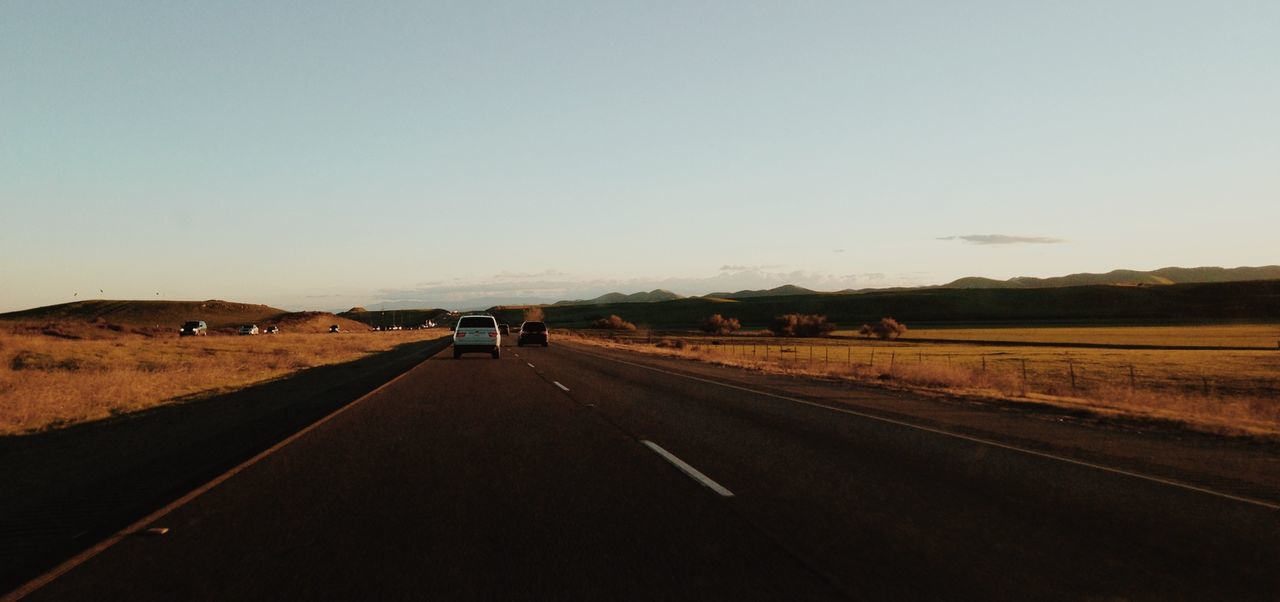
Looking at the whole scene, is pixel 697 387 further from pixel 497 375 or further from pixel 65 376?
pixel 65 376

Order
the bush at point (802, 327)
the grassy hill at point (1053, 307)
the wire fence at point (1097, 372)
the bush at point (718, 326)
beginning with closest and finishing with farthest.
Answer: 1. the wire fence at point (1097, 372)
2. the bush at point (802, 327)
3. the bush at point (718, 326)
4. the grassy hill at point (1053, 307)

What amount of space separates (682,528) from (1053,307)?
14755 cm

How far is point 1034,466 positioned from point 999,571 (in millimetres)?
4480

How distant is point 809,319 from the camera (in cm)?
10031

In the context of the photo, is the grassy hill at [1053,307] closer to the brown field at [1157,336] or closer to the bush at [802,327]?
the brown field at [1157,336]

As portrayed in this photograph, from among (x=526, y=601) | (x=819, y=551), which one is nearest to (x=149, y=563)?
(x=526, y=601)

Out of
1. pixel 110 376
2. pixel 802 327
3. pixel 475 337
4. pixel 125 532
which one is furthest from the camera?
pixel 802 327

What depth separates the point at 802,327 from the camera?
327ft

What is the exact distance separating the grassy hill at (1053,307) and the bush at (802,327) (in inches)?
1137

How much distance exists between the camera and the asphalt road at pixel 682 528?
14.5ft

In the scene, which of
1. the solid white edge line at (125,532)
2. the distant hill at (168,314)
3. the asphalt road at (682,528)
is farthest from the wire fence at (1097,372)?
the distant hill at (168,314)

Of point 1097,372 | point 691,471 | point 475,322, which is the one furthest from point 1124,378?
point 691,471

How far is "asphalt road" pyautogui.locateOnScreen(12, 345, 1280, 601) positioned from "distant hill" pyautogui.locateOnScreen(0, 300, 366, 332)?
123166 mm

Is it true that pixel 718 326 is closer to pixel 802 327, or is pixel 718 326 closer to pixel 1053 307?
pixel 802 327
